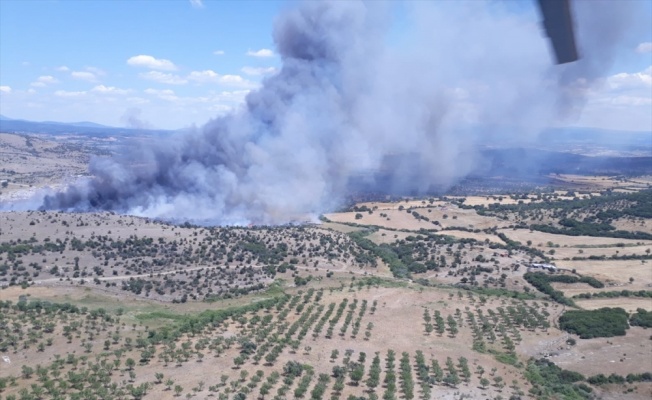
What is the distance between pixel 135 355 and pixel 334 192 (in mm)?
102652

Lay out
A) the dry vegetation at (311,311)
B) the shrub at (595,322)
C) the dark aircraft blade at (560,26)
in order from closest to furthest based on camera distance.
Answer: the dark aircraft blade at (560,26)
the dry vegetation at (311,311)
the shrub at (595,322)

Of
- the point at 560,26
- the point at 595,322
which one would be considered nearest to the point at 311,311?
the point at 595,322

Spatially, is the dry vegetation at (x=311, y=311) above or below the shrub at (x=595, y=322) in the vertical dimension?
below

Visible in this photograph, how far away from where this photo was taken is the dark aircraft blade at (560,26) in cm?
633

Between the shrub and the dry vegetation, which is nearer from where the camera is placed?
the dry vegetation

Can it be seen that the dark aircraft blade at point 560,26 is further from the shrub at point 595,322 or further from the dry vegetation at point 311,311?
the shrub at point 595,322

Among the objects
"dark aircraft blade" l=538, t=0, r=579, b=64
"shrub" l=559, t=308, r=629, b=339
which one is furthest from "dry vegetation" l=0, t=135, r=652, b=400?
"dark aircraft blade" l=538, t=0, r=579, b=64

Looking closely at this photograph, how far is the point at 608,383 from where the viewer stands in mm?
42219

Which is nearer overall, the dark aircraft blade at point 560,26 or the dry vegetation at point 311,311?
the dark aircraft blade at point 560,26

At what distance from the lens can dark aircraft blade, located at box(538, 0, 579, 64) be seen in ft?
20.8

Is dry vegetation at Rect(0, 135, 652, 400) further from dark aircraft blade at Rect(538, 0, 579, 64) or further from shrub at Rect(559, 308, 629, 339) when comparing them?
dark aircraft blade at Rect(538, 0, 579, 64)

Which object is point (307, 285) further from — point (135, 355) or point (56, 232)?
point (56, 232)

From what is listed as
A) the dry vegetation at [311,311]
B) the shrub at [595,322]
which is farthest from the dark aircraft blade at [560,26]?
the shrub at [595,322]

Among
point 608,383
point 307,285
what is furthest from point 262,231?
point 608,383
